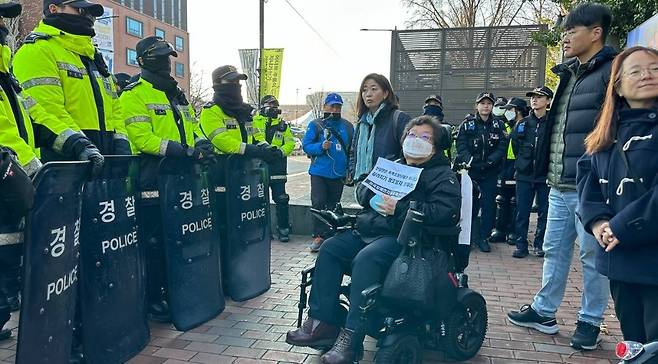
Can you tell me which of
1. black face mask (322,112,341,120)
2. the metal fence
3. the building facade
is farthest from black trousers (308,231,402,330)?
the building facade

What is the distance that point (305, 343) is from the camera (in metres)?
3.17

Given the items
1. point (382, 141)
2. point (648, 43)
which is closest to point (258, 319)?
point (382, 141)

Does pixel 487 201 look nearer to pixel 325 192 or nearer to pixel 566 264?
pixel 325 192

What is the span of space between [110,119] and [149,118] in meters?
0.28

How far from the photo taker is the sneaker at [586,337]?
3.39 meters

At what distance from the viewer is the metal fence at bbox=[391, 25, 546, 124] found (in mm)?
11367

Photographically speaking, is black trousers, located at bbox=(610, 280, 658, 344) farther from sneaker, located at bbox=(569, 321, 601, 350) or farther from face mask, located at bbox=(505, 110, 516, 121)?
face mask, located at bbox=(505, 110, 516, 121)

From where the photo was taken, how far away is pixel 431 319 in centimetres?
305

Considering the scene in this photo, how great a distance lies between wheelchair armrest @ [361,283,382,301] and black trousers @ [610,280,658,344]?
1153mm

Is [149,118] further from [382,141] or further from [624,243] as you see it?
[624,243]

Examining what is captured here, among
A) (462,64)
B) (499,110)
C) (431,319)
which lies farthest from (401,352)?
(462,64)

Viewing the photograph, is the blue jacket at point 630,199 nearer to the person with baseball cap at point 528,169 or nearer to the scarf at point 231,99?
the scarf at point 231,99

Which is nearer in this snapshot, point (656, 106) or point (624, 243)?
point (624, 243)

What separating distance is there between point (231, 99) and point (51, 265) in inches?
107
